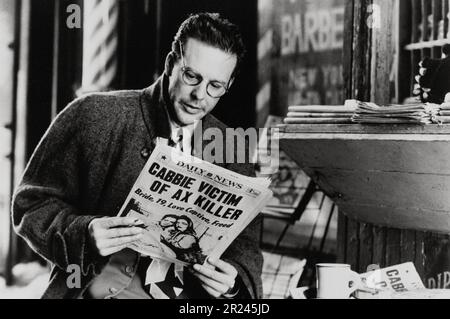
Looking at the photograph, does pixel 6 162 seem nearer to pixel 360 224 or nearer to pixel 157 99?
pixel 157 99

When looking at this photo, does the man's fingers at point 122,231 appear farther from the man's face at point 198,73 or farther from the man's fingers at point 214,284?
the man's face at point 198,73

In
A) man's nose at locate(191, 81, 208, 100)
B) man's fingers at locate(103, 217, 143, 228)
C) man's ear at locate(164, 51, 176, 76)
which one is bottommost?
man's fingers at locate(103, 217, 143, 228)

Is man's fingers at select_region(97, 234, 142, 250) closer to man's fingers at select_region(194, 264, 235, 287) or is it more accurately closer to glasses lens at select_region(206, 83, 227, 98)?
man's fingers at select_region(194, 264, 235, 287)

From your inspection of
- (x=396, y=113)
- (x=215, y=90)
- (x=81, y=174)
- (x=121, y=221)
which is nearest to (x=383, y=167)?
(x=396, y=113)

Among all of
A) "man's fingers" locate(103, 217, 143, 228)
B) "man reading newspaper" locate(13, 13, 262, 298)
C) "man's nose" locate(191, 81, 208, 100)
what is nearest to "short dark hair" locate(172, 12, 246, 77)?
"man reading newspaper" locate(13, 13, 262, 298)

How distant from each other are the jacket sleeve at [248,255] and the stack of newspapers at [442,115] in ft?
1.95

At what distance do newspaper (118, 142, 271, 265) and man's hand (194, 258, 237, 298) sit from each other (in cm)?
3

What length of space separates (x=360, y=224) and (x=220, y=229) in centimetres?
63

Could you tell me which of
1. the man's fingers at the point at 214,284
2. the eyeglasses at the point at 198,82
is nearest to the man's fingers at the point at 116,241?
the man's fingers at the point at 214,284

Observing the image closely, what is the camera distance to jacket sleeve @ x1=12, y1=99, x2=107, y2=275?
6.07ft

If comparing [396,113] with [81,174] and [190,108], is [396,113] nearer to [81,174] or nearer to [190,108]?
[190,108]

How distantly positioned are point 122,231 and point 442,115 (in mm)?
918

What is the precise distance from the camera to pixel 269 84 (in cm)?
227
